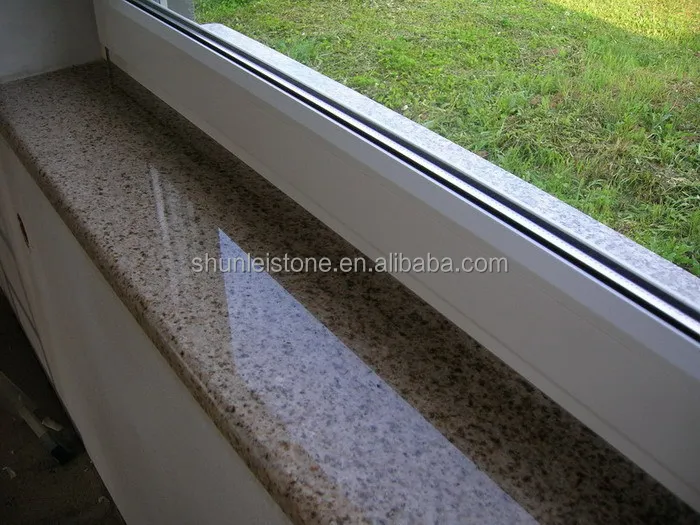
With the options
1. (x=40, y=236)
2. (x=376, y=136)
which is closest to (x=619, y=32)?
(x=376, y=136)

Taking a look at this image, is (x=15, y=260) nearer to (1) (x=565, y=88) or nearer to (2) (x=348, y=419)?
(2) (x=348, y=419)

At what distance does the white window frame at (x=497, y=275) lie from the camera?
46 cm

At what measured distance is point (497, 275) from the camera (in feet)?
1.82

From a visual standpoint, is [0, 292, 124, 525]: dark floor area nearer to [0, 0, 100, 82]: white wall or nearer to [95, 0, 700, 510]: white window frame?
[0, 0, 100, 82]: white wall

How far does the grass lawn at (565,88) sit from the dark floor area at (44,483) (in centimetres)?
125

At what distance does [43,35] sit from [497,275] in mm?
977

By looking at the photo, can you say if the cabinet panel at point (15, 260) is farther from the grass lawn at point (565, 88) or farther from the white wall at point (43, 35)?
the grass lawn at point (565, 88)

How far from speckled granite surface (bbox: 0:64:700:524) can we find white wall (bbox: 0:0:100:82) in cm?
33

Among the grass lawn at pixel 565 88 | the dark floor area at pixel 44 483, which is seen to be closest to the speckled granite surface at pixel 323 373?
the grass lawn at pixel 565 88

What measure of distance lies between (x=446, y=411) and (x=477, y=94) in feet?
0.92

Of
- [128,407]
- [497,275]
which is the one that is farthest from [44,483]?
[497,275]

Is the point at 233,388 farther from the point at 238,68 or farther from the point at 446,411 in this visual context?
the point at 238,68

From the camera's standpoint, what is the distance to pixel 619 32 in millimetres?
453

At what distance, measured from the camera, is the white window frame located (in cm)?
46
